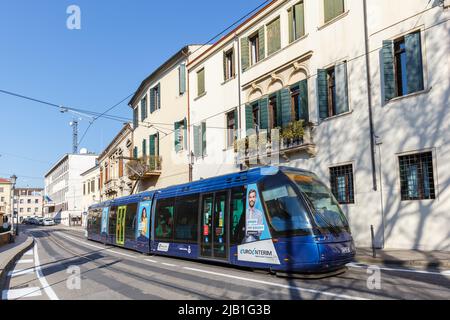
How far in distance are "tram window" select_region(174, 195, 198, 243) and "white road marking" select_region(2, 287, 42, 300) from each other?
16.3 ft

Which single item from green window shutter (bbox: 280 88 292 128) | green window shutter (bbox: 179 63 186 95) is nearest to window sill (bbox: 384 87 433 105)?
green window shutter (bbox: 280 88 292 128)

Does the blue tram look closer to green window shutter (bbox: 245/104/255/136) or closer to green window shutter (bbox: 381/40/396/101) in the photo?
green window shutter (bbox: 381/40/396/101)

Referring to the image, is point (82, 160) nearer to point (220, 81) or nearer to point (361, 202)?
point (220, 81)

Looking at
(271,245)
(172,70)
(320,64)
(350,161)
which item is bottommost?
(271,245)

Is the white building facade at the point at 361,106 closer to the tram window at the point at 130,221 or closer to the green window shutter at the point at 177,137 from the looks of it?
the tram window at the point at 130,221

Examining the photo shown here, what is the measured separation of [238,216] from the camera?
11.8 m

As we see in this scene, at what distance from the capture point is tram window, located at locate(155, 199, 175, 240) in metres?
15.9

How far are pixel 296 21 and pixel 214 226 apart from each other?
11.8 m

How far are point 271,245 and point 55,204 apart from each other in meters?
98.4

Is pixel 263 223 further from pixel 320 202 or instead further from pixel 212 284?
pixel 212 284

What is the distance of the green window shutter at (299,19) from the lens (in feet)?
65.9

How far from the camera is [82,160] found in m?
86.5
